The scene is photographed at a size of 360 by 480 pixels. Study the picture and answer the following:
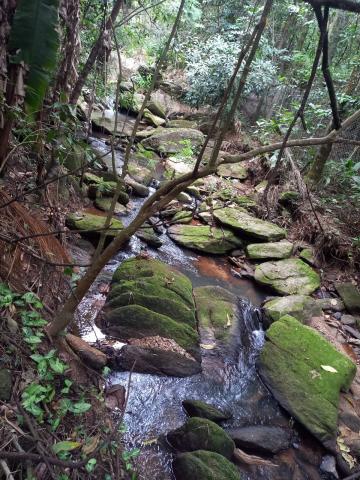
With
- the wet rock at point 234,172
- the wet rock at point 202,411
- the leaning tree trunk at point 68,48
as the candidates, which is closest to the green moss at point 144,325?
the wet rock at point 202,411

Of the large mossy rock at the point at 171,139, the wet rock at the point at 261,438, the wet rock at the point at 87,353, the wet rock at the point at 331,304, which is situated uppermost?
the large mossy rock at the point at 171,139

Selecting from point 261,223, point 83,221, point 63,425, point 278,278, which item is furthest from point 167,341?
point 261,223

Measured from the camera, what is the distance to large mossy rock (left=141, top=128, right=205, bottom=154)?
983 cm

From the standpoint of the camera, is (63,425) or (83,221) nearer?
(63,425)

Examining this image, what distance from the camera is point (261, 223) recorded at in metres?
7.23

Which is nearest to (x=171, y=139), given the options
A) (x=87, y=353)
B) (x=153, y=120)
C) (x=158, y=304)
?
(x=153, y=120)

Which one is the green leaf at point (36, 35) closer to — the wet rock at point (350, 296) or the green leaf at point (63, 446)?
the green leaf at point (63, 446)

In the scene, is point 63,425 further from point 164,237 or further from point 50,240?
point 164,237

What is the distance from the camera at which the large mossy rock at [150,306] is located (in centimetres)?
385

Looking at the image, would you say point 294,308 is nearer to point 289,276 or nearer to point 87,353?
point 289,276

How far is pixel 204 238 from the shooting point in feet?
21.7

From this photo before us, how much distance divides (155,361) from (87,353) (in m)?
0.82

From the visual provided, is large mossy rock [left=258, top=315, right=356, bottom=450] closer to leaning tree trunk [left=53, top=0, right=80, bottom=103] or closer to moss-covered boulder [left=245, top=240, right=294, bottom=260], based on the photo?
moss-covered boulder [left=245, top=240, right=294, bottom=260]

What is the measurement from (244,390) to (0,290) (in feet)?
9.22
